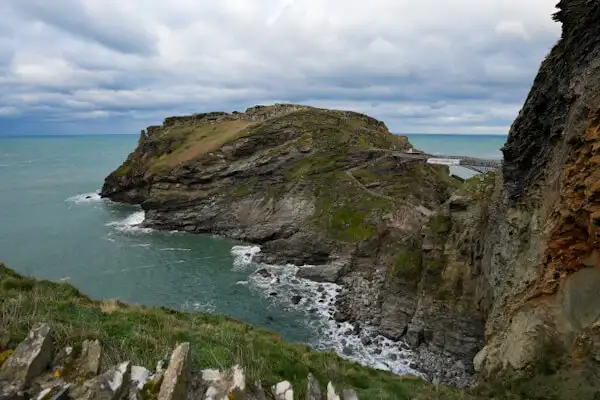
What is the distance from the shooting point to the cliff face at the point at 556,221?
16312 millimetres

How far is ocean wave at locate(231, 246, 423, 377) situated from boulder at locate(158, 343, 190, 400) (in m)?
24.8

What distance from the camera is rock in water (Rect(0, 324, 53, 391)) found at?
8734 millimetres

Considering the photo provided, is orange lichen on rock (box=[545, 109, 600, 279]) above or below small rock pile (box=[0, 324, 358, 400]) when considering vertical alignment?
above

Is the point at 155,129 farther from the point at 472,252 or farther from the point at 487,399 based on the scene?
the point at 487,399

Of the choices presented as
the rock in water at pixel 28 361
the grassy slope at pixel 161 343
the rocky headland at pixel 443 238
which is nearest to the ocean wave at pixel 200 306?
the rocky headland at pixel 443 238

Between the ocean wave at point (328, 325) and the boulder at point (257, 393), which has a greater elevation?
the boulder at point (257, 393)

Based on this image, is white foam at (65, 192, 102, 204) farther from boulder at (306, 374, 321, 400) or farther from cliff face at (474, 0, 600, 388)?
boulder at (306, 374, 321, 400)

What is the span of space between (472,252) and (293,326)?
18.0 m

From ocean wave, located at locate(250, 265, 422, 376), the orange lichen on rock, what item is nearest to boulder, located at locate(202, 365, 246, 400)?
the orange lichen on rock

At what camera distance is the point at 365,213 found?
205 ft

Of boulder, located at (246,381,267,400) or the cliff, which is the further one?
the cliff

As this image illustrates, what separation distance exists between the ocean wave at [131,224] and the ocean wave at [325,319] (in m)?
24.5

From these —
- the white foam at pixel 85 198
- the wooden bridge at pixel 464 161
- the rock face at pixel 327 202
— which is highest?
the wooden bridge at pixel 464 161

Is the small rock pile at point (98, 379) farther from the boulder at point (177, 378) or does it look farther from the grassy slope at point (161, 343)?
the grassy slope at point (161, 343)
